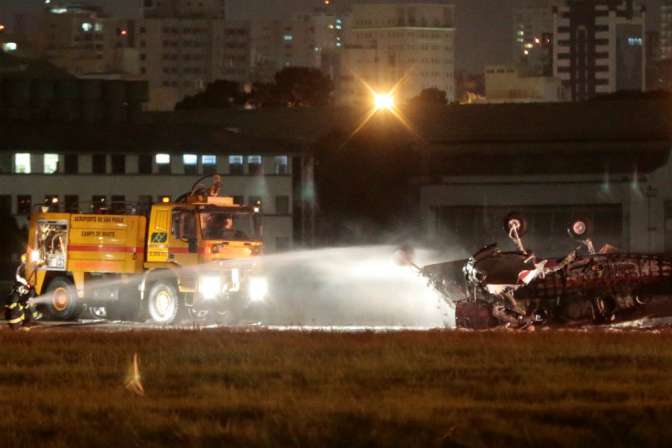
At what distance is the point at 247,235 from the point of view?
39.8 m

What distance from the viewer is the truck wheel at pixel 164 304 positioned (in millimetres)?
39156

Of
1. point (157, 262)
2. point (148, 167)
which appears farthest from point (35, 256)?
point (148, 167)

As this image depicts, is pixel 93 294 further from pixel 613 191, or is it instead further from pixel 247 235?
pixel 613 191

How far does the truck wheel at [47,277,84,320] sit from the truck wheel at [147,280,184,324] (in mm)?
2291

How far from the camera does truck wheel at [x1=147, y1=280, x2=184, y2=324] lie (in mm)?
39156

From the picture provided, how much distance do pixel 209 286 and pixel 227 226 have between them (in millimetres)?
1485

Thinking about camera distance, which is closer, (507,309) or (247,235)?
(507,309)

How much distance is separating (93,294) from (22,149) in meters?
66.0

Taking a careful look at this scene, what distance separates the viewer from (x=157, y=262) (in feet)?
130

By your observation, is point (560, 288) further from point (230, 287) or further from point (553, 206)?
point (553, 206)

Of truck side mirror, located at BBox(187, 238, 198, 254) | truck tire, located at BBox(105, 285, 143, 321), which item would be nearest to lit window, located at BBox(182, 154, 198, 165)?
truck tire, located at BBox(105, 285, 143, 321)

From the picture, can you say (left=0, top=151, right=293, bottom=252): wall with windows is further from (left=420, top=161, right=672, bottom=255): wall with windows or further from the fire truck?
the fire truck

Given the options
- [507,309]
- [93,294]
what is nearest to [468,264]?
[507,309]

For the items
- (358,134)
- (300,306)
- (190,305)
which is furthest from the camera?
(358,134)
